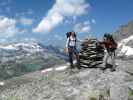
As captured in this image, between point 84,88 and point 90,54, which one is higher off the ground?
point 90,54

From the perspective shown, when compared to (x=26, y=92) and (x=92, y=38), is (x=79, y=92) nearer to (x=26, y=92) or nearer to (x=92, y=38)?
(x=26, y=92)

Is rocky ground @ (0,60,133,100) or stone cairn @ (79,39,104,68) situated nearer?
rocky ground @ (0,60,133,100)

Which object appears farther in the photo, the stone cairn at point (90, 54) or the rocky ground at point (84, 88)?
the stone cairn at point (90, 54)

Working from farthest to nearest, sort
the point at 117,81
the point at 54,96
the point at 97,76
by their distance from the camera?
the point at 97,76 → the point at 117,81 → the point at 54,96

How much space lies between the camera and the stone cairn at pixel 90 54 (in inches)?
1117

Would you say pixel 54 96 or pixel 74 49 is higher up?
pixel 74 49

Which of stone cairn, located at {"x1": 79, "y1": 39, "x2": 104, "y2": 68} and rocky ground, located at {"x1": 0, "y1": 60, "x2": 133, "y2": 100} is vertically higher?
stone cairn, located at {"x1": 79, "y1": 39, "x2": 104, "y2": 68}

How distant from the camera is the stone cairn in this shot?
93.1ft

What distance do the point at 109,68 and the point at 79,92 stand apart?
7.40 meters

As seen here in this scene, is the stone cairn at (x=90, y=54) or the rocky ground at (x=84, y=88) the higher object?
the stone cairn at (x=90, y=54)

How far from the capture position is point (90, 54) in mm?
28516

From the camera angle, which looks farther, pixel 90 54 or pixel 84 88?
pixel 90 54

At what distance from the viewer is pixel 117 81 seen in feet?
→ 71.8

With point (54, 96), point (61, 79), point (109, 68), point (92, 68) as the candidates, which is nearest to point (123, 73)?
point (109, 68)
